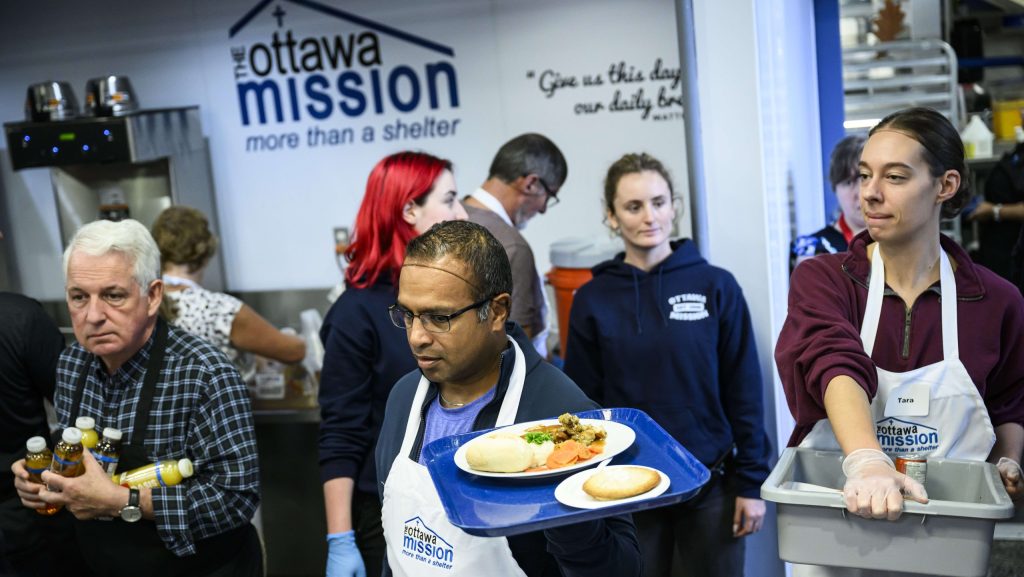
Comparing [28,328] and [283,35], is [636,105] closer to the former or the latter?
[283,35]

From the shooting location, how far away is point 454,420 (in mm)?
1907

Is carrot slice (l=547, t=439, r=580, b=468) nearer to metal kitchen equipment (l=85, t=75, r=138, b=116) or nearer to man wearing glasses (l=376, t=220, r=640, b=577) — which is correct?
man wearing glasses (l=376, t=220, r=640, b=577)

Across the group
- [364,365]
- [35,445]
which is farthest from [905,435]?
[35,445]

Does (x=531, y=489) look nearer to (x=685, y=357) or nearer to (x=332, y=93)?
(x=685, y=357)

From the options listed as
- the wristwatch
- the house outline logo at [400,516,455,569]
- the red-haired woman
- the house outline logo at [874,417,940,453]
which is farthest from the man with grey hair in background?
the house outline logo at [874,417,940,453]

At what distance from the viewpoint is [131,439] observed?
2.46 metres

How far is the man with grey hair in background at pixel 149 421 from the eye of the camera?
→ 2402 millimetres

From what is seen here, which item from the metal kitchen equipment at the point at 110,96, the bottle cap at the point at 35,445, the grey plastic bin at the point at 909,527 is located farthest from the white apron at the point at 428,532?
the metal kitchen equipment at the point at 110,96

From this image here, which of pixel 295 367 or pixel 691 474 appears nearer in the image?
pixel 691 474

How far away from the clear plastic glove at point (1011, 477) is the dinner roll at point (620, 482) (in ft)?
2.62

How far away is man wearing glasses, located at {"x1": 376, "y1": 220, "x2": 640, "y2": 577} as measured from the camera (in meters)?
1.74

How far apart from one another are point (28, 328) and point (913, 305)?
7.36 feet

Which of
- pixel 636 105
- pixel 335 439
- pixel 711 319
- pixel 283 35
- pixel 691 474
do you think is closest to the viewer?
pixel 691 474

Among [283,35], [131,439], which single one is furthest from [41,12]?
[131,439]
